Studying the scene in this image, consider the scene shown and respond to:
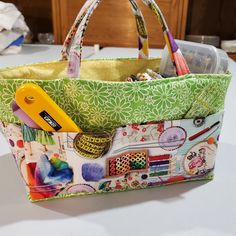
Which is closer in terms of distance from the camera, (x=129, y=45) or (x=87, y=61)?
(x=87, y=61)

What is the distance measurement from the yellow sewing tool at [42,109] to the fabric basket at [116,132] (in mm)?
11

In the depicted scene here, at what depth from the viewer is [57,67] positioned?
1.65ft

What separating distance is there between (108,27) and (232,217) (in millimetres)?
1347

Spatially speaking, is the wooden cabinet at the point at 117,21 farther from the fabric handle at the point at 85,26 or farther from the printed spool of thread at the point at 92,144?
the printed spool of thread at the point at 92,144

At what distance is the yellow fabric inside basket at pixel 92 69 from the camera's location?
474 millimetres

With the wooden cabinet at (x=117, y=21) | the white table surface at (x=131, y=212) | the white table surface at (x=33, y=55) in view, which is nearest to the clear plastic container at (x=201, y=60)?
the white table surface at (x=131, y=212)

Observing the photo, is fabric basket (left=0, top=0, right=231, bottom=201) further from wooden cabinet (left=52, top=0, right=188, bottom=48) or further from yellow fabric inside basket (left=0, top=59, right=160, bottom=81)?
wooden cabinet (left=52, top=0, right=188, bottom=48)

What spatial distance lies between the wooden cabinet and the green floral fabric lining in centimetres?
119

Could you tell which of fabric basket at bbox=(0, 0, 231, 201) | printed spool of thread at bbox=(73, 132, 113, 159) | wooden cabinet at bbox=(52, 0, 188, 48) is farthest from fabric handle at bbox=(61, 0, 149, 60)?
wooden cabinet at bbox=(52, 0, 188, 48)

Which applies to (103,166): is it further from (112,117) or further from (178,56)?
(178,56)

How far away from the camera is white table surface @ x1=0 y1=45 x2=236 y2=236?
1.19ft

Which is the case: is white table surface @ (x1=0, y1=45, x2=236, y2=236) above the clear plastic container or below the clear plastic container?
below

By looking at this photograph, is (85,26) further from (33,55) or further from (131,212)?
(33,55)

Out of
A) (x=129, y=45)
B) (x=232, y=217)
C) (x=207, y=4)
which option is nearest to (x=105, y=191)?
(x=232, y=217)
